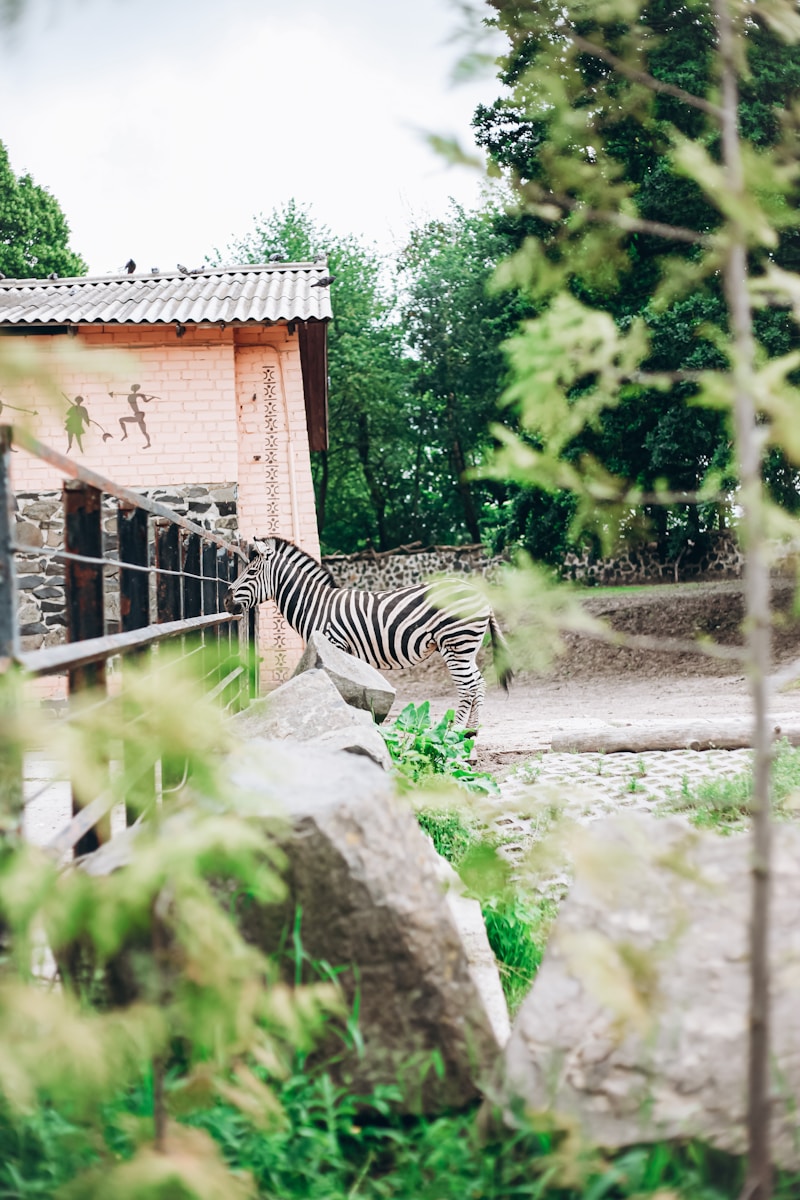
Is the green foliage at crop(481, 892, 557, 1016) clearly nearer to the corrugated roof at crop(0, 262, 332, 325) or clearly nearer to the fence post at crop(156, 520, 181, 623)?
the fence post at crop(156, 520, 181, 623)

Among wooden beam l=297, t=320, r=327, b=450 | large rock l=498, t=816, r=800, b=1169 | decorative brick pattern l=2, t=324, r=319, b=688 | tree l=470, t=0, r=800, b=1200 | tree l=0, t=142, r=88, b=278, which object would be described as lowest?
large rock l=498, t=816, r=800, b=1169

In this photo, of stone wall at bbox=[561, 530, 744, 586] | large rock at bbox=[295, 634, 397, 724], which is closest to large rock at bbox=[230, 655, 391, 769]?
large rock at bbox=[295, 634, 397, 724]

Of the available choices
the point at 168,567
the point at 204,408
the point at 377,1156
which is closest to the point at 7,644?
the point at 377,1156

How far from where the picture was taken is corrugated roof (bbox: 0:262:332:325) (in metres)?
9.87

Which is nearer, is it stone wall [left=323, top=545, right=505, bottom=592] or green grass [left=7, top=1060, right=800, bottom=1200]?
green grass [left=7, top=1060, right=800, bottom=1200]

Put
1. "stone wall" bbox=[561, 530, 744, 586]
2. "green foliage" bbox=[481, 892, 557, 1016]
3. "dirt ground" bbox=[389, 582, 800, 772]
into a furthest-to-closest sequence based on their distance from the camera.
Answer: "stone wall" bbox=[561, 530, 744, 586] → "dirt ground" bbox=[389, 582, 800, 772] → "green foliage" bbox=[481, 892, 557, 1016]

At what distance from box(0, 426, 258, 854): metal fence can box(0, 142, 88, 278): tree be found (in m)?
21.3

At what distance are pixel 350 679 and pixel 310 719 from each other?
2341 mm

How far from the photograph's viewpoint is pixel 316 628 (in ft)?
28.6

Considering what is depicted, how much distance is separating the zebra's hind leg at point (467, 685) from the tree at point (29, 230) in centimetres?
2044

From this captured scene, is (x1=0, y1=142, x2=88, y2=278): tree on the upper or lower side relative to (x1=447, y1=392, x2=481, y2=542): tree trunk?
upper

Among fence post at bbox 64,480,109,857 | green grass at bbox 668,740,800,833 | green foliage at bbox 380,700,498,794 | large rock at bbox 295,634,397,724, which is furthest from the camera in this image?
large rock at bbox 295,634,397,724

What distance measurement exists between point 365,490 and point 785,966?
26383 millimetres

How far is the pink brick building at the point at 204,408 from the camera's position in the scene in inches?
392
